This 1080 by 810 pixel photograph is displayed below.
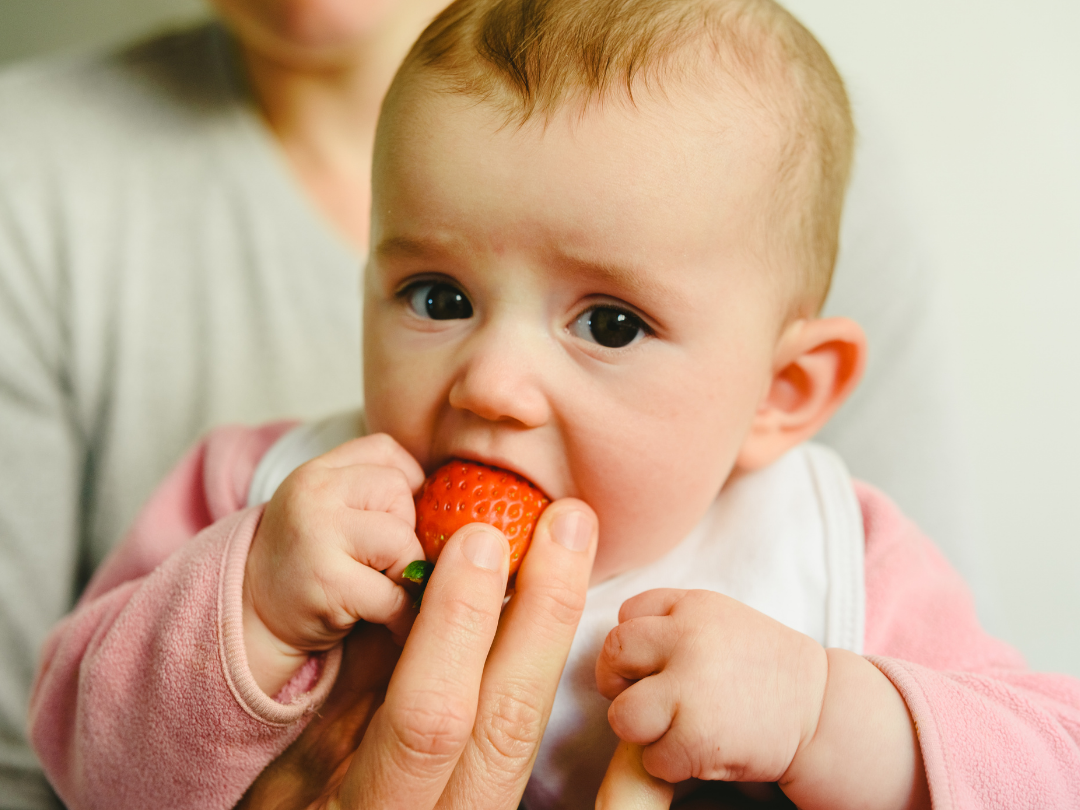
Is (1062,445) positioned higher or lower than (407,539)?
lower

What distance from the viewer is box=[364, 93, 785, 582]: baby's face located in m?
0.87

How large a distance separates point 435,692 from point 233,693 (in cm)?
28

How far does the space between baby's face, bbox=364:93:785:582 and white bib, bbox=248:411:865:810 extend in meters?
0.17

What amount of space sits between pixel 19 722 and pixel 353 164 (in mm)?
1394

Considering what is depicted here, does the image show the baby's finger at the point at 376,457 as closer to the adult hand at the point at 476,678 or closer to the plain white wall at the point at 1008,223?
the adult hand at the point at 476,678

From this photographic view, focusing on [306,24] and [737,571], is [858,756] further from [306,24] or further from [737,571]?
[306,24]

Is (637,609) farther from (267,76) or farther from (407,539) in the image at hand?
(267,76)

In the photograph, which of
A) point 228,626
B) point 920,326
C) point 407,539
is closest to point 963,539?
point 920,326

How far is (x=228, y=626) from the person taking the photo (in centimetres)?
90

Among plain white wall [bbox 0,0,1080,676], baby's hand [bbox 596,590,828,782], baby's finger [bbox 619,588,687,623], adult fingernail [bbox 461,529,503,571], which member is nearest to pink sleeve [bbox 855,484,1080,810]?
baby's hand [bbox 596,590,828,782]

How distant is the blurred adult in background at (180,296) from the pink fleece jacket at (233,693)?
0.56m

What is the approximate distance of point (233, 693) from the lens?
883 millimetres

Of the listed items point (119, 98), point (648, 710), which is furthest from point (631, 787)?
point (119, 98)

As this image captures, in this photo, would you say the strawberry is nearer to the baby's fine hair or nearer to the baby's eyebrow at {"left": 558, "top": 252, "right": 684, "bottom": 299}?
the baby's eyebrow at {"left": 558, "top": 252, "right": 684, "bottom": 299}
